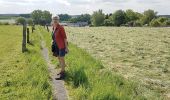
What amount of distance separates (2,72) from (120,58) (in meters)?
7.09

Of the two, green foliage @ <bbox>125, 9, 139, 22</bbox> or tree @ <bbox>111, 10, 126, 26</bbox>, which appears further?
green foliage @ <bbox>125, 9, 139, 22</bbox>

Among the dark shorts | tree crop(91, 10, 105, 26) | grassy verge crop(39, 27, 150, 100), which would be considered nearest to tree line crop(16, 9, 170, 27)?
tree crop(91, 10, 105, 26)

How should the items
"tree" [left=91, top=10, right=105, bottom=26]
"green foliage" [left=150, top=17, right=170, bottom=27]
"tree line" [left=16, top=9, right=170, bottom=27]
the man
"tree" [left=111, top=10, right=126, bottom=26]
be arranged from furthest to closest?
"tree" [left=91, top=10, right=105, bottom=26] → "tree" [left=111, top=10, right=126, bottom=26] → "tree line" [left=16, top=9, right=170, bottom=27] → "green foliage" [left=150, top=17, right=170, bottom=27] → the man

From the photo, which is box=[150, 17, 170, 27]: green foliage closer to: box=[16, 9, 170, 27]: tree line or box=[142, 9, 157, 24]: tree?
box=[16, 9, 170, 27]: tree line

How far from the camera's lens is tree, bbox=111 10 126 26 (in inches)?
A: 5236

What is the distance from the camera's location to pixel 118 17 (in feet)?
443

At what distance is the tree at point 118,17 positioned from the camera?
133 m

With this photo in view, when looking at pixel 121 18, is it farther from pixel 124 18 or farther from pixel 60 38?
pixel 60 38

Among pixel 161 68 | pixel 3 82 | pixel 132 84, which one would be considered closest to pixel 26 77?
pixel 3 82

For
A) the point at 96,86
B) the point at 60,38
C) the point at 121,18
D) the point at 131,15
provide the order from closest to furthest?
the point at 96,86 < the point at 60,38 < the point at 121,18 < the point at 131,15

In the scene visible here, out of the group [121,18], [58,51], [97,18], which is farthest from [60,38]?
[97,18]

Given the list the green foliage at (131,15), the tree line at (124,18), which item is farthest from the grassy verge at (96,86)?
the green foliage at (131,15)

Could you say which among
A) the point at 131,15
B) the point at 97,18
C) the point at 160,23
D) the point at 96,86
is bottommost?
the point at 97,18

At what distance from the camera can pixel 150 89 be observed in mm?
10789
